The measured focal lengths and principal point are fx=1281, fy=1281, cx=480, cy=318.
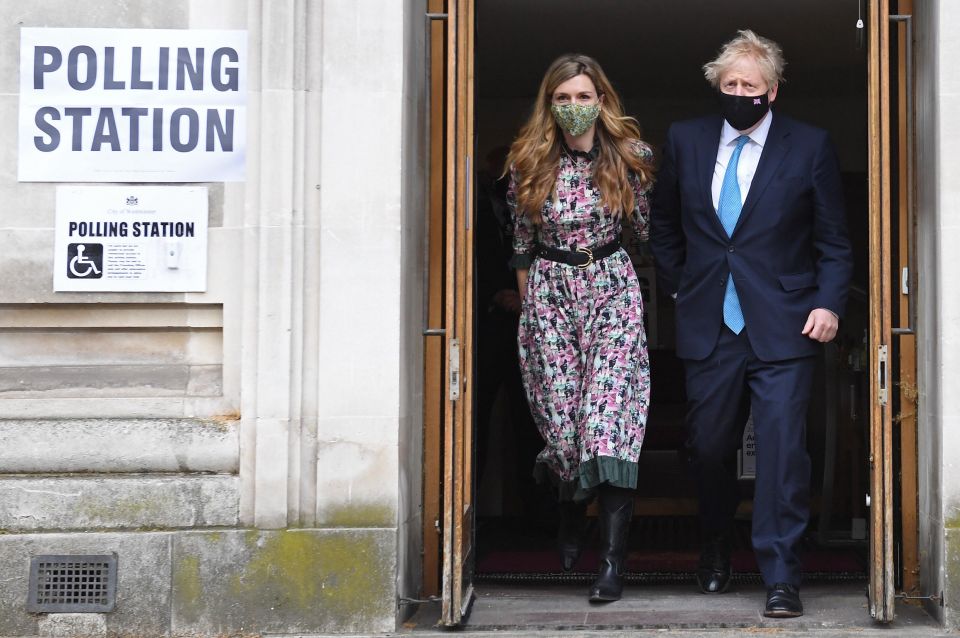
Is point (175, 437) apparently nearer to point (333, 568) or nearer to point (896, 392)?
point (333, 568)

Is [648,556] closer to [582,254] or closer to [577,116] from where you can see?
[582,254]

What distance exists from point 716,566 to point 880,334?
4.18 ft

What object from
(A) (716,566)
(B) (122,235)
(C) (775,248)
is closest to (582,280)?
(C) (775,248)

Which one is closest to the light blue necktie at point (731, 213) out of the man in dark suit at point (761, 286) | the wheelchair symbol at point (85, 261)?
the man in dark suit at point (761, 286)

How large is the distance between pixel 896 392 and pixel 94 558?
10.6ft

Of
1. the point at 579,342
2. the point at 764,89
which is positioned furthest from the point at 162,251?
the point at 764,89

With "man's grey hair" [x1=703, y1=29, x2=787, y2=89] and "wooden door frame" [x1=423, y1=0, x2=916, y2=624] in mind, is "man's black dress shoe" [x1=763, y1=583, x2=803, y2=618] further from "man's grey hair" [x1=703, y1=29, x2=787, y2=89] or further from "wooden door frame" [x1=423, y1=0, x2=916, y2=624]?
"man's grey hair" [x1=703, y1=29, x2=787, y2=89]

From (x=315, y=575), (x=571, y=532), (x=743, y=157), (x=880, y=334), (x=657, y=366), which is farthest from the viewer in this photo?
(x=657, y=366)

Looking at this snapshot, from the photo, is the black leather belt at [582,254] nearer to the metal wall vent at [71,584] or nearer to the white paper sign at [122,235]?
the white paper sign at [122,235]

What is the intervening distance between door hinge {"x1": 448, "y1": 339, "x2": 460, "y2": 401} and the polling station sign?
4.32 feet

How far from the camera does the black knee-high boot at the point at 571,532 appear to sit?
554 centimetres

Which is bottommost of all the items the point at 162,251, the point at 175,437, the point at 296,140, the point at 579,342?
the point at 175,437

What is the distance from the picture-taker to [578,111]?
521 cm

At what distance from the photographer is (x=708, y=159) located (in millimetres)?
5238
